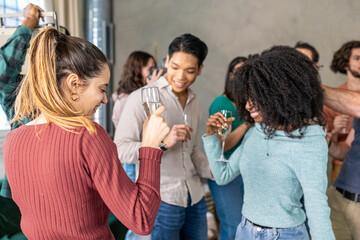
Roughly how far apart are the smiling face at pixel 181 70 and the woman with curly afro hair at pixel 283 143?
441 millimetres

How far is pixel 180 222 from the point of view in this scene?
58.2 inches

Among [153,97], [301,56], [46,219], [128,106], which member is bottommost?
[46,219]

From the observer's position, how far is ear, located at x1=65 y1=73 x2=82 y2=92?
2.54 ft

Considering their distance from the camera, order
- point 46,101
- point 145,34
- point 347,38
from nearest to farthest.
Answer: point 46,101 → point 347,38 → point 145,34

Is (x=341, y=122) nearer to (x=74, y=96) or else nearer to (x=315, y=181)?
(x=315, y=181)

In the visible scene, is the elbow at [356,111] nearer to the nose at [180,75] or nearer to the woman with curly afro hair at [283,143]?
the woman with curly afro hair at [283,143]

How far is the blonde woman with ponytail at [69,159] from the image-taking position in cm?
74

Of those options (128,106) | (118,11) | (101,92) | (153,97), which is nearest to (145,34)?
(118,11)

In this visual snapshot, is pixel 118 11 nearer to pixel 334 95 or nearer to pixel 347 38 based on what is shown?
pixel 347 38

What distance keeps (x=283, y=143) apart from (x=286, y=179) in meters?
0.12

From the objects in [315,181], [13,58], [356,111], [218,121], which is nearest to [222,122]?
[218,121]

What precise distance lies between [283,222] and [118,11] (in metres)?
3.54

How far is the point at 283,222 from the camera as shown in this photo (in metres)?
1.05

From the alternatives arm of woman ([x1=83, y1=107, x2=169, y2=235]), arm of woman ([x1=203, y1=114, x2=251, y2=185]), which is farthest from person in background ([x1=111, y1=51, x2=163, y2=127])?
arm of woman ([x1=83, y1=107, x2=169, y2=235])
